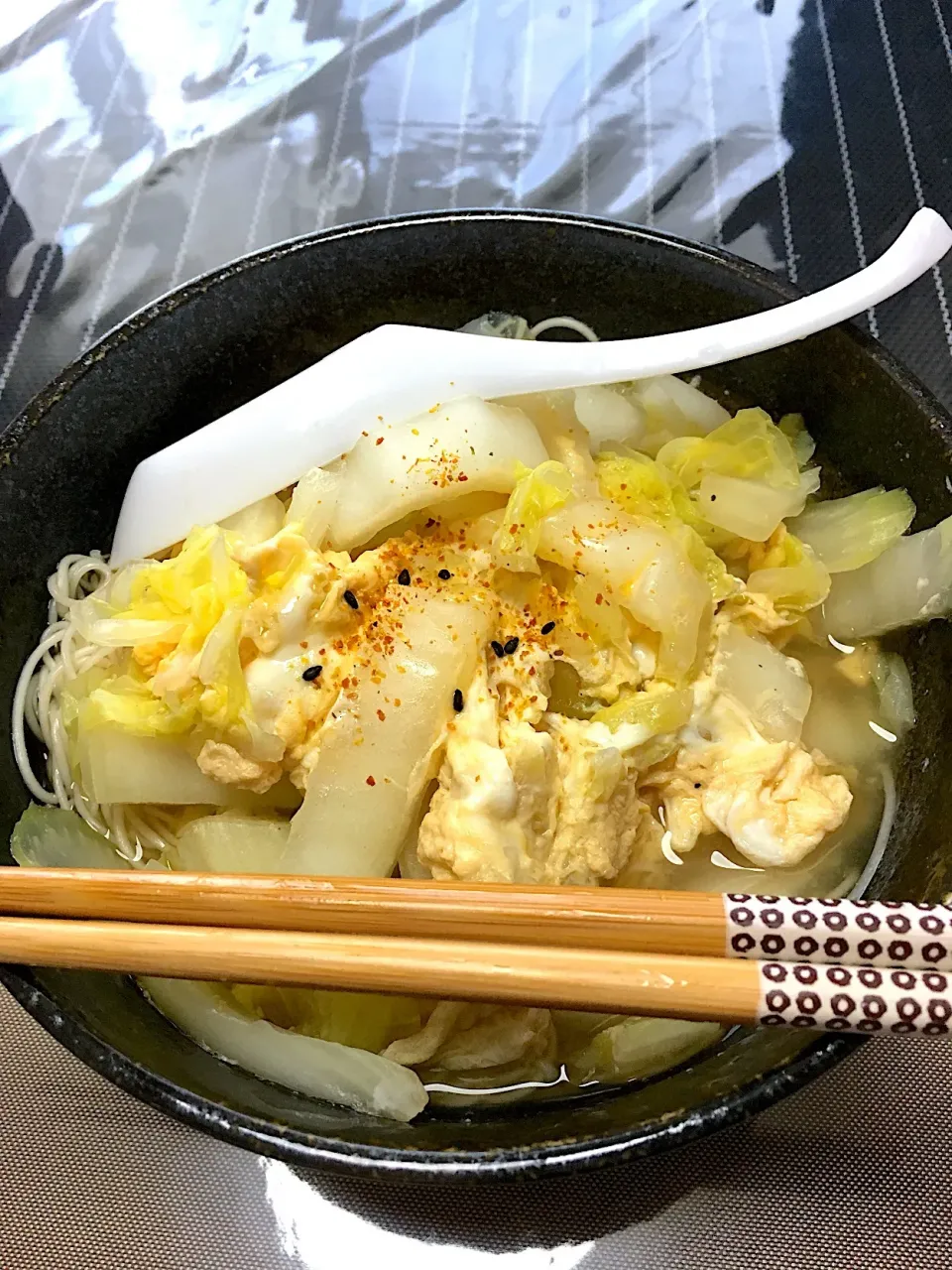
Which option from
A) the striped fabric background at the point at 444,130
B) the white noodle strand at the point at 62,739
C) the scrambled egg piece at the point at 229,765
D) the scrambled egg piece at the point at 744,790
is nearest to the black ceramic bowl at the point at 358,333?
the white noodle strand at the point at 62,739

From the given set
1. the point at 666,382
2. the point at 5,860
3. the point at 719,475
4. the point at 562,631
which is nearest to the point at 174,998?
the point at 5,860

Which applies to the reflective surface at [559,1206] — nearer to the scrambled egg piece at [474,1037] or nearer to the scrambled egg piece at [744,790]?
the scrambled egg piece at [474,1037]

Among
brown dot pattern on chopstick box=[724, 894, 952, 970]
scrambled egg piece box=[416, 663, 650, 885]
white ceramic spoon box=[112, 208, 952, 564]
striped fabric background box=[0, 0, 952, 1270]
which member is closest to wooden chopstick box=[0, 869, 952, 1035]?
brown dot pattern on chopstick box=[724, 894, 952, 970]

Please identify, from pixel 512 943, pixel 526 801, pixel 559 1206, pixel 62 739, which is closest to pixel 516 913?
pixel 512 943

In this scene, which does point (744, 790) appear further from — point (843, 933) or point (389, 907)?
point (389, 907)

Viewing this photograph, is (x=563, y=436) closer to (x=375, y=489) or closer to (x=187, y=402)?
(x=375, y=489)

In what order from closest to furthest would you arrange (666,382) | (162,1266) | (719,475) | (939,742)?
1. (162,1266)
2. (939,742)
3. (719,475)
4. (666,382)

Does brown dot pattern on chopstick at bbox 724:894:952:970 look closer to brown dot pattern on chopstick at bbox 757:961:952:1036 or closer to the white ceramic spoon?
brown dot pattern on chopstick at bbox 757:961:952:1036
